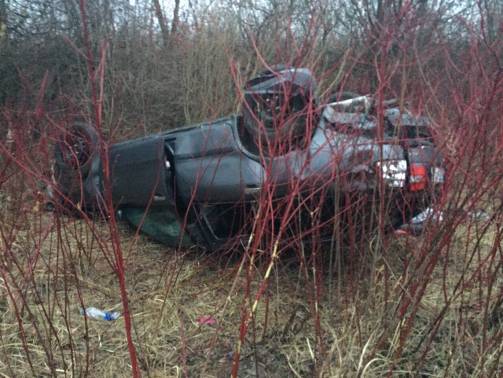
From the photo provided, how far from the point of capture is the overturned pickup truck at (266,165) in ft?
9.27

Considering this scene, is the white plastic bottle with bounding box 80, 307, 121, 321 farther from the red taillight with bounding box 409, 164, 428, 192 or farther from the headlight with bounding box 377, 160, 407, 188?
the red taillight with bounding box 409, 164, 428, 192

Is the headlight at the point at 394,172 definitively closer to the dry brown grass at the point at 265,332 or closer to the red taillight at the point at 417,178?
the red taillight at the point at 417,178

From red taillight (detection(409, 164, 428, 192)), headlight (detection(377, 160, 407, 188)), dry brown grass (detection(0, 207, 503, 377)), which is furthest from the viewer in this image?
red taillight (detection(409, 164, 428, 192))

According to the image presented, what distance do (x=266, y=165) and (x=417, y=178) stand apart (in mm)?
1070

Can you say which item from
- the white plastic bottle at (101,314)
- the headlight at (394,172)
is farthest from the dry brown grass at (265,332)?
the headlight at (394,172)

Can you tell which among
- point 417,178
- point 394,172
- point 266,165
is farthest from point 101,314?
point 417,178

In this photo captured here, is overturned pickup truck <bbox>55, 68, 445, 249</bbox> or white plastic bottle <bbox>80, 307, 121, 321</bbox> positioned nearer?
overturned pickup truck <bbox>55, 68, 445, 249</bbox>

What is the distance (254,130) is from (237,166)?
0.27 m

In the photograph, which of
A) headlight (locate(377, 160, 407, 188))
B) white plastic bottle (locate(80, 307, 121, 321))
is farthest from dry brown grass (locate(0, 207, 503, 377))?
headlight (locate(377, 160, 407, 188))

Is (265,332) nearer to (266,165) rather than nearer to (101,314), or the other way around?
(266,165)

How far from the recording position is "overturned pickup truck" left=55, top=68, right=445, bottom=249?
2.83m

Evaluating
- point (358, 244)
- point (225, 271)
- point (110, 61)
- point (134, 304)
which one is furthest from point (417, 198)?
point (110, 61)

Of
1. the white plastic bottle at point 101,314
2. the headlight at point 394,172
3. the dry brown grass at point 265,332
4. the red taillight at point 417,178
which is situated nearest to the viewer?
the dry brown grass at point 265,332

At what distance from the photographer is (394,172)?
284cm
